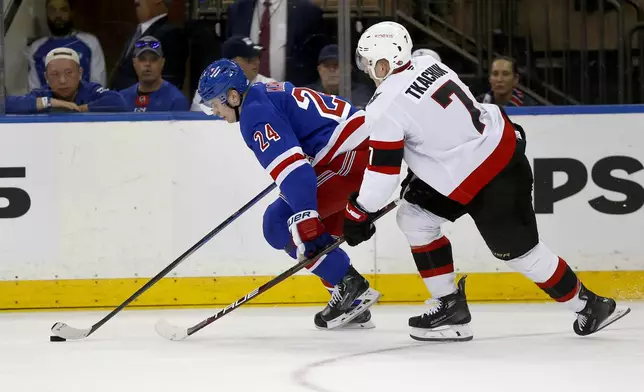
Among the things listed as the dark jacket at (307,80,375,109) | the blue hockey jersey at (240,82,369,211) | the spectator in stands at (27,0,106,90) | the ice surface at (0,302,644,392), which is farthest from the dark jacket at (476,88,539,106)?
the spectator in stands at (27,0,106,90)

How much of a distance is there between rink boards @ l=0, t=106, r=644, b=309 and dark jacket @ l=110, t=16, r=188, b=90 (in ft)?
0.81

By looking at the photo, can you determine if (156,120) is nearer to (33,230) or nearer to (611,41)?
(33,230)

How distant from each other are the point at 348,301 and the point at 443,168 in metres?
0.81

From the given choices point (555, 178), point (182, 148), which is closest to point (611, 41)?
point (555, 178)

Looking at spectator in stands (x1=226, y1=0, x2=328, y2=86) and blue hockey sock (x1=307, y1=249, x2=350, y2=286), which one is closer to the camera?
blue hockey sock (x1=307, y1=249, x2=350, y2=286)

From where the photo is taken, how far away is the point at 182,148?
5.26 m

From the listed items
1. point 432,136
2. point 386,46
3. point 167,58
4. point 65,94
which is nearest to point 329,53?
point 167,58

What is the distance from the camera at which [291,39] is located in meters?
5.38

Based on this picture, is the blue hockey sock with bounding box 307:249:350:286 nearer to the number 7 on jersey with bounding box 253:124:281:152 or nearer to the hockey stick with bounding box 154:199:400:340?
the hockey stick with bounding box 154:199:400:340

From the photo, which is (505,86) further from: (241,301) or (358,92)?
(241,301)

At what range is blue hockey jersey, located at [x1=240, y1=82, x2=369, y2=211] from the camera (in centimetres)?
402

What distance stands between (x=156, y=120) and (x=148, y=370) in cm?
193

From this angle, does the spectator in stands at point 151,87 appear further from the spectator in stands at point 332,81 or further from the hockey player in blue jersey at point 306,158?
the hockey player in blue jersey at point 306,158

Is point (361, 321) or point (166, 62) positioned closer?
point (361, 321)
